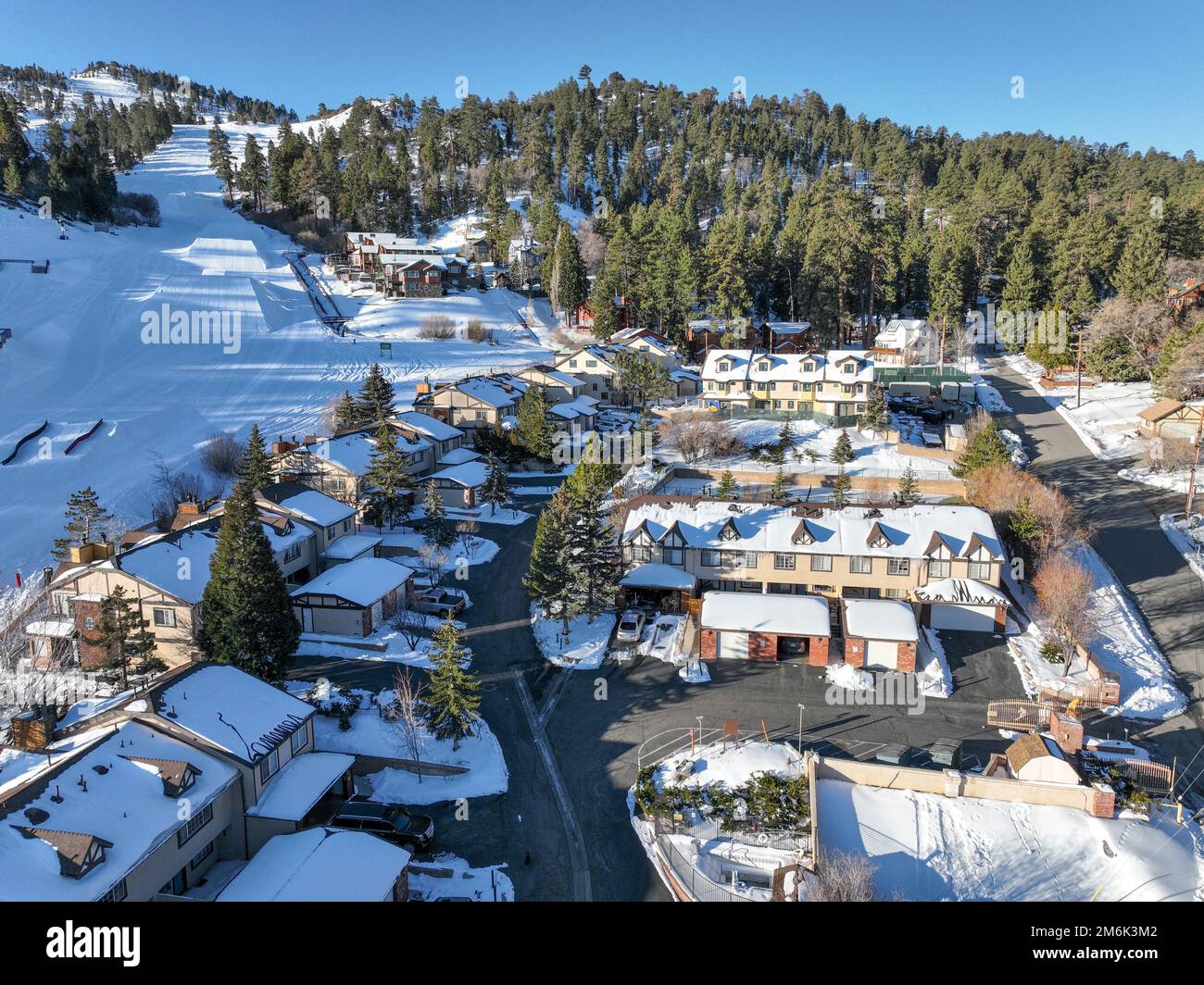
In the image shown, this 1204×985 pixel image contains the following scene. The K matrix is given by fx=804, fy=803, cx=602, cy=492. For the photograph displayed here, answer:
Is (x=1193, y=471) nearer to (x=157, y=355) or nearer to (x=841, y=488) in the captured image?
(x=841, y=488)

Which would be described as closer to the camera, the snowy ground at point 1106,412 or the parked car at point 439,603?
the parked car at point 439,603

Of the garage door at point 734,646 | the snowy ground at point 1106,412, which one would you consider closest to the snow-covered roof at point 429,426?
the garage door at point 734,646

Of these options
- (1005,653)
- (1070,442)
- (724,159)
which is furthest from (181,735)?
(724,159)

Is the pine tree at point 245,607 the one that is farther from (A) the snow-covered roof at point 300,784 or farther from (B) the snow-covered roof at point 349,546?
(B) the snow-covered roof at point 349,546

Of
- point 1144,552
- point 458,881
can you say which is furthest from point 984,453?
point 458,881

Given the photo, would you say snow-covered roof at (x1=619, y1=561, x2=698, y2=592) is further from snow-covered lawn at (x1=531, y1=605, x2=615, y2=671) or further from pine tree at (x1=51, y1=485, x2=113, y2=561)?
pine tree at (x1=51, y1=485, x2=113, y2=561)
